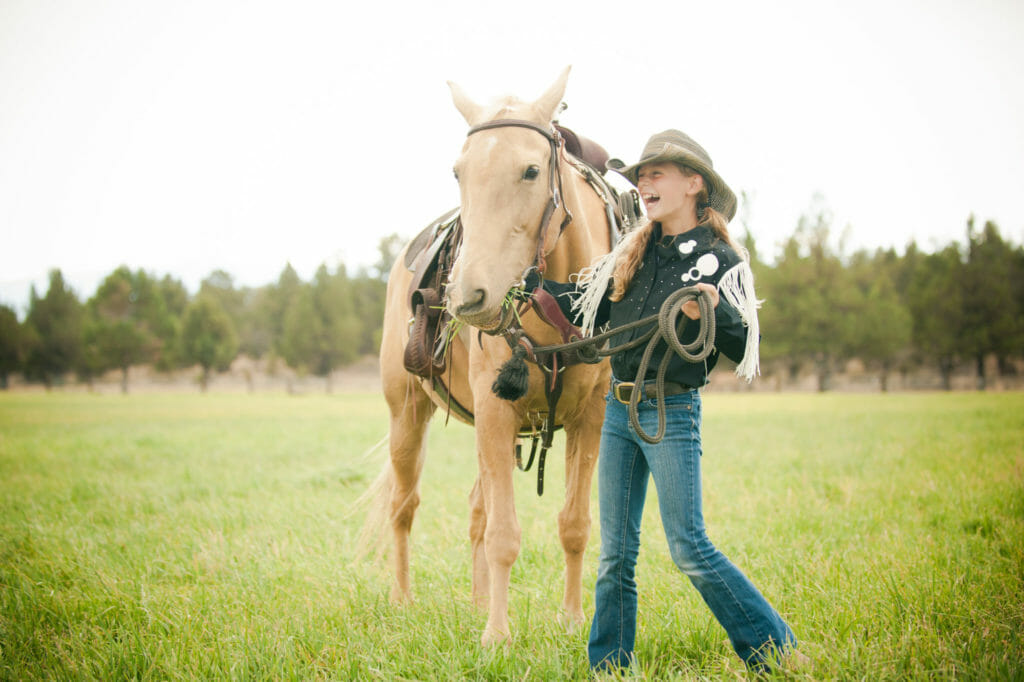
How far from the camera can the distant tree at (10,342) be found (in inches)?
1748

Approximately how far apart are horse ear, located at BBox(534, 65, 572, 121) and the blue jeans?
4.51 ft

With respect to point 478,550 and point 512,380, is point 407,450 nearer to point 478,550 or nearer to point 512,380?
point 478,550

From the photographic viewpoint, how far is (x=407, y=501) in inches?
177

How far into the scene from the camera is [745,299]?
91.3 inches

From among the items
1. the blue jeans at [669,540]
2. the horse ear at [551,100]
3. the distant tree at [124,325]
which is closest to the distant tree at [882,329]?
the horse ear at [551,100]

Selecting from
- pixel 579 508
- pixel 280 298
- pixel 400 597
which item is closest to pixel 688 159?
pixel 579 508

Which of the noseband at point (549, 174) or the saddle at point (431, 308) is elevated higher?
the noseband at point (549, 174)

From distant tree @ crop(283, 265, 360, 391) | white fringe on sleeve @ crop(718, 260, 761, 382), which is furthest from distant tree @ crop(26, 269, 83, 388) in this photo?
white fringe on sleeve @ crop(718, 260, 761, 382)

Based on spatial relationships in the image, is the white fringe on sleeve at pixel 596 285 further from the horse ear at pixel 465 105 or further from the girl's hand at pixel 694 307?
the horse ear at pixel 465 105

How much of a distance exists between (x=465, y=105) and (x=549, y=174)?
575 millimetres

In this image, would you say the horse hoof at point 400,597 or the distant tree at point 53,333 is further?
the distant tree at point 53,333

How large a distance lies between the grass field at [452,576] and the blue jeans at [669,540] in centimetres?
17

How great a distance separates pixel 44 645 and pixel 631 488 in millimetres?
3139

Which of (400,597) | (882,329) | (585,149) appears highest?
(882,329)
